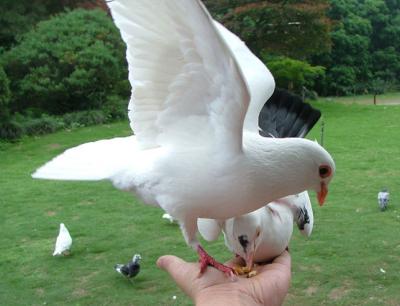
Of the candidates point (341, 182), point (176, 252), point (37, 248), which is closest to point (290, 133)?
point (176, 252)

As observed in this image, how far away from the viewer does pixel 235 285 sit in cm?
254

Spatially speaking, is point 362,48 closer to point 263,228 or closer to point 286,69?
point 286,69

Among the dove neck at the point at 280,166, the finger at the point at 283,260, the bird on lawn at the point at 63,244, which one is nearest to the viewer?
the dove neck at the point at 280,166

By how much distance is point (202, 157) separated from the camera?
87.0 inches

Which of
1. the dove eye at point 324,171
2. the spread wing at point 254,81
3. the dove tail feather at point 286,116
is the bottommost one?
the dove tail feather at point 286,116

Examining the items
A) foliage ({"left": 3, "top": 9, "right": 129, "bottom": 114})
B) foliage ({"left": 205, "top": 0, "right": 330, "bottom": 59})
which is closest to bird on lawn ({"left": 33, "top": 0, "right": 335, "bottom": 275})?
foliage ({"left": 3, "top": 9, "right": 129, "bottom": 114})

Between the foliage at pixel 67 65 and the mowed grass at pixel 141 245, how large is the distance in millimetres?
3495

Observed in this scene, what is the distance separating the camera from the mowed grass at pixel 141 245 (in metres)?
4.48

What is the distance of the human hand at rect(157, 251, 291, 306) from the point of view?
2.47 metres

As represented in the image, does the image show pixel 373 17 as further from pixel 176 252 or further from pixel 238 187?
pixel 238 187

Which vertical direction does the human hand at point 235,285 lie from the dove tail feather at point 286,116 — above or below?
below

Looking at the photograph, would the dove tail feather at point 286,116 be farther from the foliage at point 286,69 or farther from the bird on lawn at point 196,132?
the foliage at point 286,69

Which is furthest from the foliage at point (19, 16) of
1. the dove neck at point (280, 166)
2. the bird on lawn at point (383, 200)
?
the dove neck at point (280, 166)

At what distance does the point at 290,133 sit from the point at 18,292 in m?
2.83
